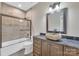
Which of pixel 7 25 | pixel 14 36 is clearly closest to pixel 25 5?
pixel 7 25

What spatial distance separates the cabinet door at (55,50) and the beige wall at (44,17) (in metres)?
0.30

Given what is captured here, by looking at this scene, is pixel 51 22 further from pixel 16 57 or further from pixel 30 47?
pixel 16 57

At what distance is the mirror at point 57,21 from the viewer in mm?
1685

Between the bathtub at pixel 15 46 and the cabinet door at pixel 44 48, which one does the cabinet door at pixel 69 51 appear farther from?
the bathtub at pixel 15 46

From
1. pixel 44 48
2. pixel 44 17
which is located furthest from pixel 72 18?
pixel 44 48

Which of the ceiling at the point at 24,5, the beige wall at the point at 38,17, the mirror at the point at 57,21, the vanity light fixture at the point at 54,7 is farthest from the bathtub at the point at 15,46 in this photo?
the vanity light fixture at the point at 54,7

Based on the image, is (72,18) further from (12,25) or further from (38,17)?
(12,25)

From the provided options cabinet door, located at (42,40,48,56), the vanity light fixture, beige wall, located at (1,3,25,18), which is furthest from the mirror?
beige wall, located at (1,3,25,18)

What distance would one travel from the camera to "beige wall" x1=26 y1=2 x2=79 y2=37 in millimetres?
1605

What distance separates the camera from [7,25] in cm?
162

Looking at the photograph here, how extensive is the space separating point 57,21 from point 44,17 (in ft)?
0.80

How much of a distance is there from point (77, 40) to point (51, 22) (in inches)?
21.2

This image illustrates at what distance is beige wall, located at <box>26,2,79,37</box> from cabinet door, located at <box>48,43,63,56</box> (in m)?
0.30

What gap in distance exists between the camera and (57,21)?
1.71 meters
